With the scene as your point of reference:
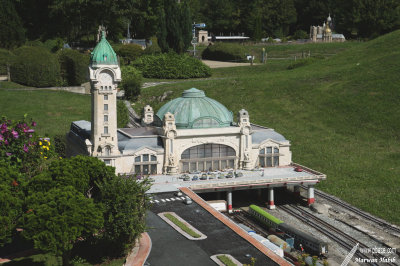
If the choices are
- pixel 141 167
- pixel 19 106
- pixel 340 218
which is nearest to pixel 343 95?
pixel 340 218

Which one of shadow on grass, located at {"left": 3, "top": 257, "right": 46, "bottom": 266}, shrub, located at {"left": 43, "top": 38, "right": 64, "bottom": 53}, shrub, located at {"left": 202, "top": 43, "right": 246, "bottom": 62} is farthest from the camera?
shrub, located at {"left": 202, "top": 43, "right": 246, "bottom": 62}

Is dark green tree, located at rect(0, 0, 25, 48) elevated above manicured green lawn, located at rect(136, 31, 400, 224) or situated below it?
above

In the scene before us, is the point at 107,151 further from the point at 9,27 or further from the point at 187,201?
the point at 9,27

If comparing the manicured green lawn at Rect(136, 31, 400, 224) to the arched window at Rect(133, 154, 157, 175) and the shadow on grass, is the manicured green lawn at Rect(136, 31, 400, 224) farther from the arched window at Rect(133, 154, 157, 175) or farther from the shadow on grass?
the shadow on grass

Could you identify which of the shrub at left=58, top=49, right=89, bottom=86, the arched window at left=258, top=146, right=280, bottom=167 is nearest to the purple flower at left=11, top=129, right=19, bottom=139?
the arched window at left=258, top=146, right=280, bottom=167

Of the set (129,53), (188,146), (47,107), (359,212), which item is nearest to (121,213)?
(188,146)

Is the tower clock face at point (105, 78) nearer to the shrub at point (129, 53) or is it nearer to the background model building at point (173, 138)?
the background model building at point (173, 138)

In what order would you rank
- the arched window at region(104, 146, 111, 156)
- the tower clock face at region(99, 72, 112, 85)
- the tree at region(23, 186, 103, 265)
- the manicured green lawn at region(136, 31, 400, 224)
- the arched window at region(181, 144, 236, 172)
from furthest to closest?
the manicured green lawn at region(136, 31, 400, 224), the arched window at region(181, 144, 236, 172), the arched window at region(104, 146, 111, 156), the tower clock face at region(99, 72, 112, 85), the tree at region(23, 186, 103, 265)
